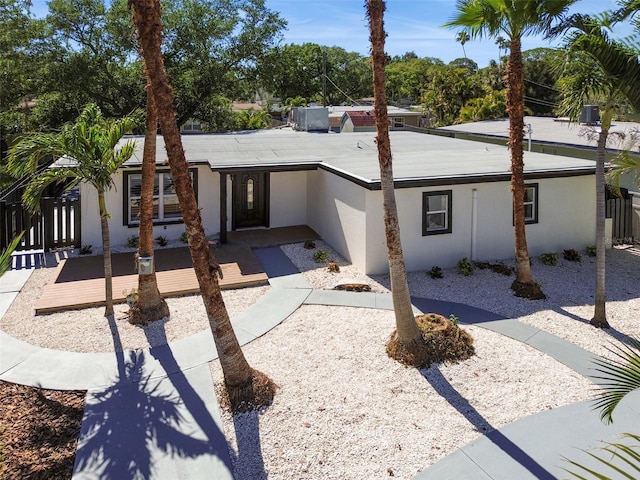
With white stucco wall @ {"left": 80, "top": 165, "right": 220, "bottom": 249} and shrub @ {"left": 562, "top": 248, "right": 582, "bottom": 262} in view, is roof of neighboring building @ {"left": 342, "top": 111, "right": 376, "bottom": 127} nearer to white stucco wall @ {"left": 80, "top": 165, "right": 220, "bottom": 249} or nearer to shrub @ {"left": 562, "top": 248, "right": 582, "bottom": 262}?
white stucco wall @ {"left": 80, "top": 165, "right": 220, "bottom": 249}

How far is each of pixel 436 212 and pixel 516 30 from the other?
15.5 ft

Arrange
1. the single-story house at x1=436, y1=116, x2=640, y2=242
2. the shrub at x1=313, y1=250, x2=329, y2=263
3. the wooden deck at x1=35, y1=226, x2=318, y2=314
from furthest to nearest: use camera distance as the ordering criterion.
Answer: the single-story house at x1=436, y1=116, x2=640, y2=242 < the shrub at x1=313, y1=250, x2=329, y2=263 < the wooden deck at x1=35, y1=226, x2=318, y2=314

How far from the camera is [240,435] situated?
20.8 feet

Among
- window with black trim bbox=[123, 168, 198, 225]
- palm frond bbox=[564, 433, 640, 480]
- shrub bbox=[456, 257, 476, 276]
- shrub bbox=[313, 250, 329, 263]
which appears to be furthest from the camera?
window with black trim bbox=[123, 168, 198, 225]

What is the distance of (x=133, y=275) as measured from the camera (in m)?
12.0

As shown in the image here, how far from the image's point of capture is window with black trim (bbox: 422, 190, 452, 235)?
1280 centimetres

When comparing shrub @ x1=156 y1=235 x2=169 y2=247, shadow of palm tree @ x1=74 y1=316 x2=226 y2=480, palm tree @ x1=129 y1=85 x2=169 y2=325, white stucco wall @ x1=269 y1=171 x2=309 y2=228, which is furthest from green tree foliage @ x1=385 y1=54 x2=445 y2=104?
shadow of palm tree @ x1=74 y1=316 x2=226 y2=480

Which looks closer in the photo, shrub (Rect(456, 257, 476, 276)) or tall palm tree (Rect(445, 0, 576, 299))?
tall palm tree (Rect(445, 0, 576, 299))

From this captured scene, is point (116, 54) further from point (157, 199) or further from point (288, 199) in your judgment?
point (288, 199)

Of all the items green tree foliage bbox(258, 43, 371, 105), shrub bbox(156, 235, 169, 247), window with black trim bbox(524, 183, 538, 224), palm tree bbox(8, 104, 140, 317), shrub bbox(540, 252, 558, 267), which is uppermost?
green tree foliage bbox(258, 43, 371, 105)

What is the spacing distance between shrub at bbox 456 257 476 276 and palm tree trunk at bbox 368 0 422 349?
4788 millimetres

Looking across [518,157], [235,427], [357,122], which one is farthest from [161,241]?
[357,122]

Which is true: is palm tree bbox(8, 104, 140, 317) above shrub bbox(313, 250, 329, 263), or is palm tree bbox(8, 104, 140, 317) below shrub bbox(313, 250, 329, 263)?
above

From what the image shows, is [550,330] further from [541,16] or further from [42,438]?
[42,438]
